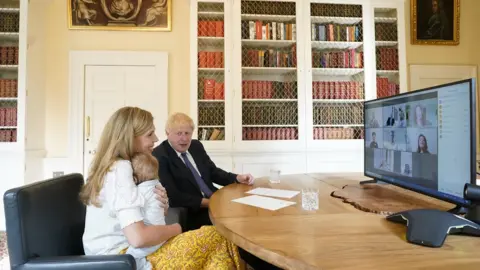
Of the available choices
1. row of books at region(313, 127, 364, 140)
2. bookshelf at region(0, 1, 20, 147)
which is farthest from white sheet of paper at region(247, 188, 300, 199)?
bookshelf at region(0, 1, 20, 147)

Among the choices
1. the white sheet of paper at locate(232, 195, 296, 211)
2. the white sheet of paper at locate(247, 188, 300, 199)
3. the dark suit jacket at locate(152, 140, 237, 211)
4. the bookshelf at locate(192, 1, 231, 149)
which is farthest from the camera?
the bookshelf at locate(192, 1, 231, 149)

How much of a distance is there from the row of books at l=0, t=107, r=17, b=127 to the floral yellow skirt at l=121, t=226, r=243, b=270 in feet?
9.30

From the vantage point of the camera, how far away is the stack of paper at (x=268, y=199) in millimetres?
1128

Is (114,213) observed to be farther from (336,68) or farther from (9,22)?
(9,22)

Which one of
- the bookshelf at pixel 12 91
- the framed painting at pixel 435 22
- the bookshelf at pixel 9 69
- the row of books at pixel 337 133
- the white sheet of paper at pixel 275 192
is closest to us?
the white sheet of paper at pixel 275 192

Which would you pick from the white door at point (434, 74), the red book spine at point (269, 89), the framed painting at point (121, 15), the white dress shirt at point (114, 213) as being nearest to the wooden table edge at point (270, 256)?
the white dress shirt at point (114, 213)

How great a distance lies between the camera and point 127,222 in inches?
37.6

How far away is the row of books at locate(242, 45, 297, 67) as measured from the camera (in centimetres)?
319

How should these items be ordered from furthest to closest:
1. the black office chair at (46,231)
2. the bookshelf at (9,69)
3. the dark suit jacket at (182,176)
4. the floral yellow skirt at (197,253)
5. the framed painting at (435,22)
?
the framed painting at (435,22)
the bookshelf at (9,69)
the dark suit jacket at (182,176)
the floral yellow skirt at (197,253)
the black office chair at (46,231)

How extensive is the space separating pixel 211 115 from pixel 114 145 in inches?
81.8

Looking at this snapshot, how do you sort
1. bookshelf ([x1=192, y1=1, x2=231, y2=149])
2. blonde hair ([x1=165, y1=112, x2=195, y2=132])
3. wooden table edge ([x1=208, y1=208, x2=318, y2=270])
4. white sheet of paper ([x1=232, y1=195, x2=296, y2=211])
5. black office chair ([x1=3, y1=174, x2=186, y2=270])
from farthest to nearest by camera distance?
bookshelf ([x1=192, y1=1, x2=231, y2=149]), blonde hair ([x1=165, y1=112, x2=195, y2=132]), white sheet of paper ([x1=232, y1=195, x2=296, y2=211]), black office chair ([x1=3, y1=174, x2=186, y2=270]), wooden table edge ([x1=208, y1=208, x2=318, y2=270])

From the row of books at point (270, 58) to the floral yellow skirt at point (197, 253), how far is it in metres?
2.43

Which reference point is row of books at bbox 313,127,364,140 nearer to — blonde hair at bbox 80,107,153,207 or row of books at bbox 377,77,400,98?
row of books at bbox 377,77,400,98

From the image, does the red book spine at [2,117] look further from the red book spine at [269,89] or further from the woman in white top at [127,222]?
the red book spine at [269,89]
